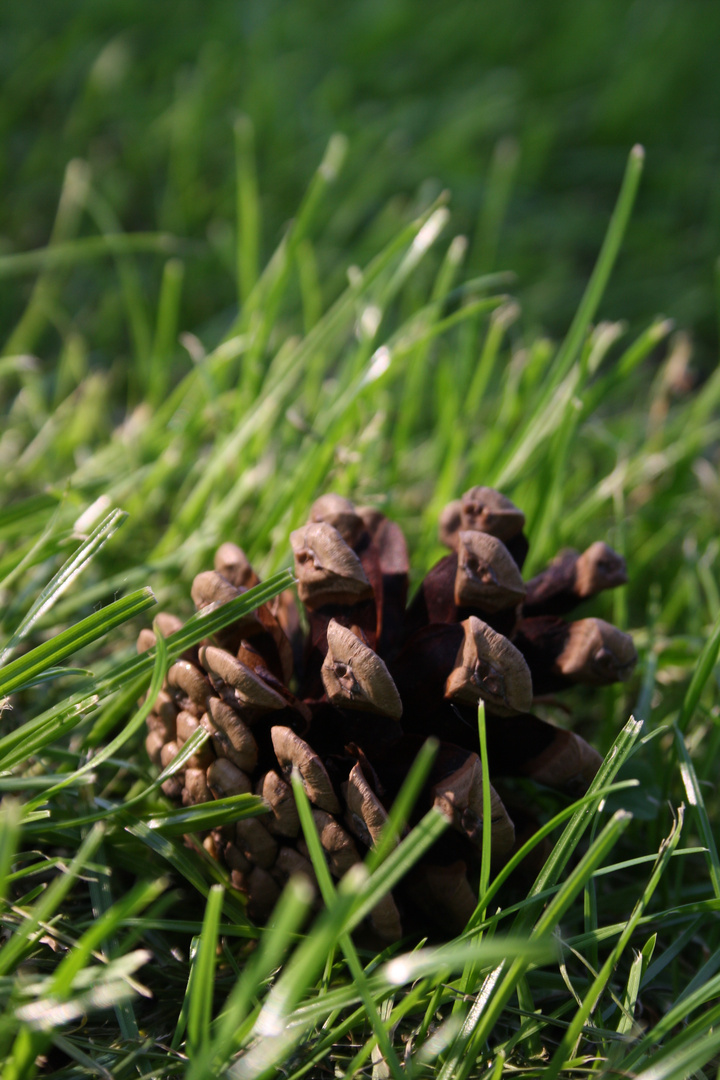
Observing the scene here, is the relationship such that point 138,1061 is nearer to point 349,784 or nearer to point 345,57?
point 349,784

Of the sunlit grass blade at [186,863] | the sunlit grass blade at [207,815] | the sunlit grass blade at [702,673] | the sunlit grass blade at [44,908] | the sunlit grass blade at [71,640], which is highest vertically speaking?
the sunlit grass blade at [71,640]

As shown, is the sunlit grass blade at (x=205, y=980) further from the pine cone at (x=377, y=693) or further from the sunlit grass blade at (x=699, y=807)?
the sunlit grass blade at (x=699, y=807)

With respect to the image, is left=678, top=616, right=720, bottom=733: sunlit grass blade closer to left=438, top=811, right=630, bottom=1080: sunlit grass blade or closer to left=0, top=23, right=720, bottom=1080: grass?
left=0, top=23, right=720, bottom=1080: grass

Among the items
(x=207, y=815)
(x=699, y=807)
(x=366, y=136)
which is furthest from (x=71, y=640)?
(x=366, y=136)

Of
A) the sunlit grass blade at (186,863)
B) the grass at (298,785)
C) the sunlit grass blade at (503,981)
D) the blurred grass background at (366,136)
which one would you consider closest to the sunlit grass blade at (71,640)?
the grass at (298,785)

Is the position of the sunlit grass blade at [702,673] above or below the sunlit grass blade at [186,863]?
below

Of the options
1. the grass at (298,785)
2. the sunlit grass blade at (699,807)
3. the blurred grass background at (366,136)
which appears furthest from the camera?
the blurred grass background at (366,136)

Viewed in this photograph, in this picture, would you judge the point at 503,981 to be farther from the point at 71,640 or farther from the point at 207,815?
the point at 71,640
